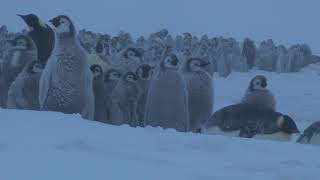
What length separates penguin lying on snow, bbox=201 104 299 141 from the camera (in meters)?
6.51

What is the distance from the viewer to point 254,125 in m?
6.52

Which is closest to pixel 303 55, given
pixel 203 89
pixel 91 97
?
pixel 203 89

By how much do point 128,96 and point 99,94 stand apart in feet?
1.06

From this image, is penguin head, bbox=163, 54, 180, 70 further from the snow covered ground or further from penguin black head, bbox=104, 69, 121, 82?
the snow covered ground

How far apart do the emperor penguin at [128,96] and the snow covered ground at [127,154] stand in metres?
3.30

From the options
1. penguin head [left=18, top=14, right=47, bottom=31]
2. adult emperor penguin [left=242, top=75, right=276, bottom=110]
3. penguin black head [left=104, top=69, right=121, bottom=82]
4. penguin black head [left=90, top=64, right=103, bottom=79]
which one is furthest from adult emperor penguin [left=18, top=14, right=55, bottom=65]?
adult emperor penguin [left=242, top=75, right=276, bottom=110]

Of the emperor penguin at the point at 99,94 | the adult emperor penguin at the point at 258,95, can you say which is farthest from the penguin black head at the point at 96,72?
the adult emperor penguin at the point at 258,95

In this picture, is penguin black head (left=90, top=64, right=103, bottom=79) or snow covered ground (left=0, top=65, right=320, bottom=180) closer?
snow covered ground (left=0, top=65, right=320, bottom=180)

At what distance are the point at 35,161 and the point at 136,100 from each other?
16.0 ft

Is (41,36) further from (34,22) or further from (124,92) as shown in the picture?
(124,92)

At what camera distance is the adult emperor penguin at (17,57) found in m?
9.15

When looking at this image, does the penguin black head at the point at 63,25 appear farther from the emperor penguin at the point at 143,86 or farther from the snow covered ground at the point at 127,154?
the snow covered ground at the point at 127,154

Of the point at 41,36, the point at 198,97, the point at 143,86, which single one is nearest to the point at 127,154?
the point at 198,97

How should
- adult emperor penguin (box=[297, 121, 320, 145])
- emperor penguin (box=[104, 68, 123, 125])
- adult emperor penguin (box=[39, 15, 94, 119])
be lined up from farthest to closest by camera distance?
emperor penguin (box=[104, 68, 123, 125]) < adult emperor penguin (box=[39, 15, 94, 119]) < adult emperor penguin (box=[297, 121, 320, 145])
